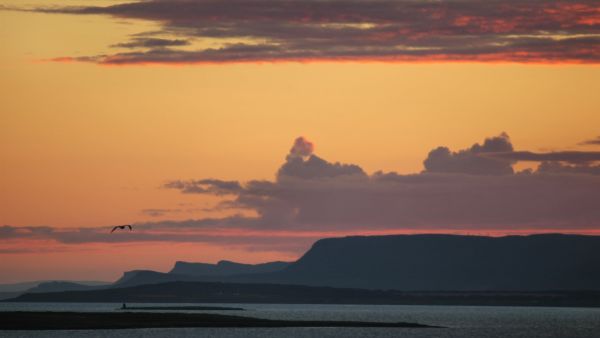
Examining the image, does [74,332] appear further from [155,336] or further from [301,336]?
[301,336]

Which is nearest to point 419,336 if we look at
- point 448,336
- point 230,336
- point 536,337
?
point 448,336

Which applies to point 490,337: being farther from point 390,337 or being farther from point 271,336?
point 271,336

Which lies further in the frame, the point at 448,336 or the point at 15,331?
the point at 448,336

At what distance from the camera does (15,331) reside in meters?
178

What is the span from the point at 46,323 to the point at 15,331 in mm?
13612

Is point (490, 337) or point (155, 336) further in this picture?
point (490, 337)

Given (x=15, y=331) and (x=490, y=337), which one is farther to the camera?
(x=490, y=337)

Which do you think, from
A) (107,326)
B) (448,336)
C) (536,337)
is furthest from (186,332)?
(536,337)

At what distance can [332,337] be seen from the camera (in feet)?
610

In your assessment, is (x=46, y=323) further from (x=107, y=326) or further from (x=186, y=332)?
(x=186, y=332)

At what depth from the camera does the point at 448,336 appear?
642 feet

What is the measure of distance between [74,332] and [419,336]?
52366 mm

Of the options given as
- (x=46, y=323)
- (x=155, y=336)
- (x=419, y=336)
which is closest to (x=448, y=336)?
(x=419, y=336)

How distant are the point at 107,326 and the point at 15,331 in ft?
65.5
